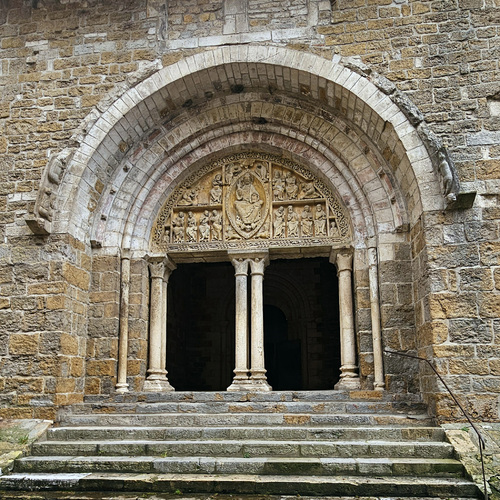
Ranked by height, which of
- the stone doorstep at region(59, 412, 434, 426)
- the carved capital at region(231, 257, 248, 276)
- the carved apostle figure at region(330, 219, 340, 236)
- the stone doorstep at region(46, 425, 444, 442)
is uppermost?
the carved apostle figure at region(330, 219, 340, 236)

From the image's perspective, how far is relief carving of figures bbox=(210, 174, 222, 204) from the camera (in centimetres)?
730

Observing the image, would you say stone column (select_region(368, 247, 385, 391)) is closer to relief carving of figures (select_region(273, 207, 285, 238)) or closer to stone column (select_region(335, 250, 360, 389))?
stone column (select_region(335, 250, 360, 389))

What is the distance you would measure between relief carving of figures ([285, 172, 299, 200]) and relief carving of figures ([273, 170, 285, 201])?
0.17 feet

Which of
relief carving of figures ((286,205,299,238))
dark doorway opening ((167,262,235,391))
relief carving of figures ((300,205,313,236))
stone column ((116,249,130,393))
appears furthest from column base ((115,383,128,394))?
dark doorway opening ((167,262,235,391))

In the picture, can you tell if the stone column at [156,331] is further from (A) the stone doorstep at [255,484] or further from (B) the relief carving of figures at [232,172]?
(A) the stone doorstep at [255,484]

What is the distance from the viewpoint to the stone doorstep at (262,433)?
205 inches

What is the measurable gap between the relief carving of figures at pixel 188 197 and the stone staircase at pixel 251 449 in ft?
7.94

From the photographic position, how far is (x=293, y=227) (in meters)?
7.05

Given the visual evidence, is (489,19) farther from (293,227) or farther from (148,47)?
(148,47)

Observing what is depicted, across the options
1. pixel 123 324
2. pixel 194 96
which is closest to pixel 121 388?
pixel 123 324

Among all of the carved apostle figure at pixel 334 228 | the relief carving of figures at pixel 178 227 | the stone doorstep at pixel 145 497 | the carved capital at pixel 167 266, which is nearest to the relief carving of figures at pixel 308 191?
the carved apostle figure at pixel 334 228

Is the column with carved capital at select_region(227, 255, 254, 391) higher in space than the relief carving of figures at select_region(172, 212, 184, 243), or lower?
lower

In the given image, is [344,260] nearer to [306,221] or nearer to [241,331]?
[306,221]

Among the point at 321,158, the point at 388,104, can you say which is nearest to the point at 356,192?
the point at 321,158
